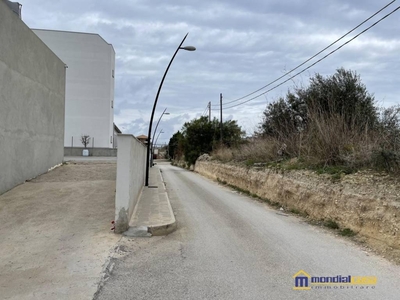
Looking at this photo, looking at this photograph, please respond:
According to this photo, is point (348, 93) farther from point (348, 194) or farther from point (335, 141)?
point (348, 194)

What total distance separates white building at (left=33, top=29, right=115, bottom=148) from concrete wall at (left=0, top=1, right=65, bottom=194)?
3124 cm

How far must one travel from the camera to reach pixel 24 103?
453 inches

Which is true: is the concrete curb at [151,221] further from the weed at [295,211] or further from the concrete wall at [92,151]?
the concrete wall at [92,151]

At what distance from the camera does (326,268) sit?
197 inches

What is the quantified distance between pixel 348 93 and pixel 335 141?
787cm

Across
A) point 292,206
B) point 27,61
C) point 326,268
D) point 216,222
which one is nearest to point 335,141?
point 292,206

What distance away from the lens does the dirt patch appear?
6238mm

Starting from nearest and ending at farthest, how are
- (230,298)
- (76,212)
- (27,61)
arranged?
(230,298), (76,212), (27,61)

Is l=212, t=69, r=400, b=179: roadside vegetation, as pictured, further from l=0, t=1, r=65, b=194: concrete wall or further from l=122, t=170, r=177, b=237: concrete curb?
l=0, t=1, r=65, b=194: concrete wall

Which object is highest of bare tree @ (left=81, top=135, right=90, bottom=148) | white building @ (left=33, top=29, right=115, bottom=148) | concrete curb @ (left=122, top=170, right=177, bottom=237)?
white building @ (left=33, top=29, right=115, bottom=148)

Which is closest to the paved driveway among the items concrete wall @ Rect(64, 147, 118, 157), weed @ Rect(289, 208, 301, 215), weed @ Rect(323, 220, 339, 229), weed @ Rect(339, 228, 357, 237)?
weed @ Rect(339, 228, 357, 237)

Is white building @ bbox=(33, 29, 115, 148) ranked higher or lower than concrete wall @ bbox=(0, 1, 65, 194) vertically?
higher

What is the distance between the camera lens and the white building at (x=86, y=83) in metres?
45.6

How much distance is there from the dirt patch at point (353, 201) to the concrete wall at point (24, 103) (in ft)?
30.4
